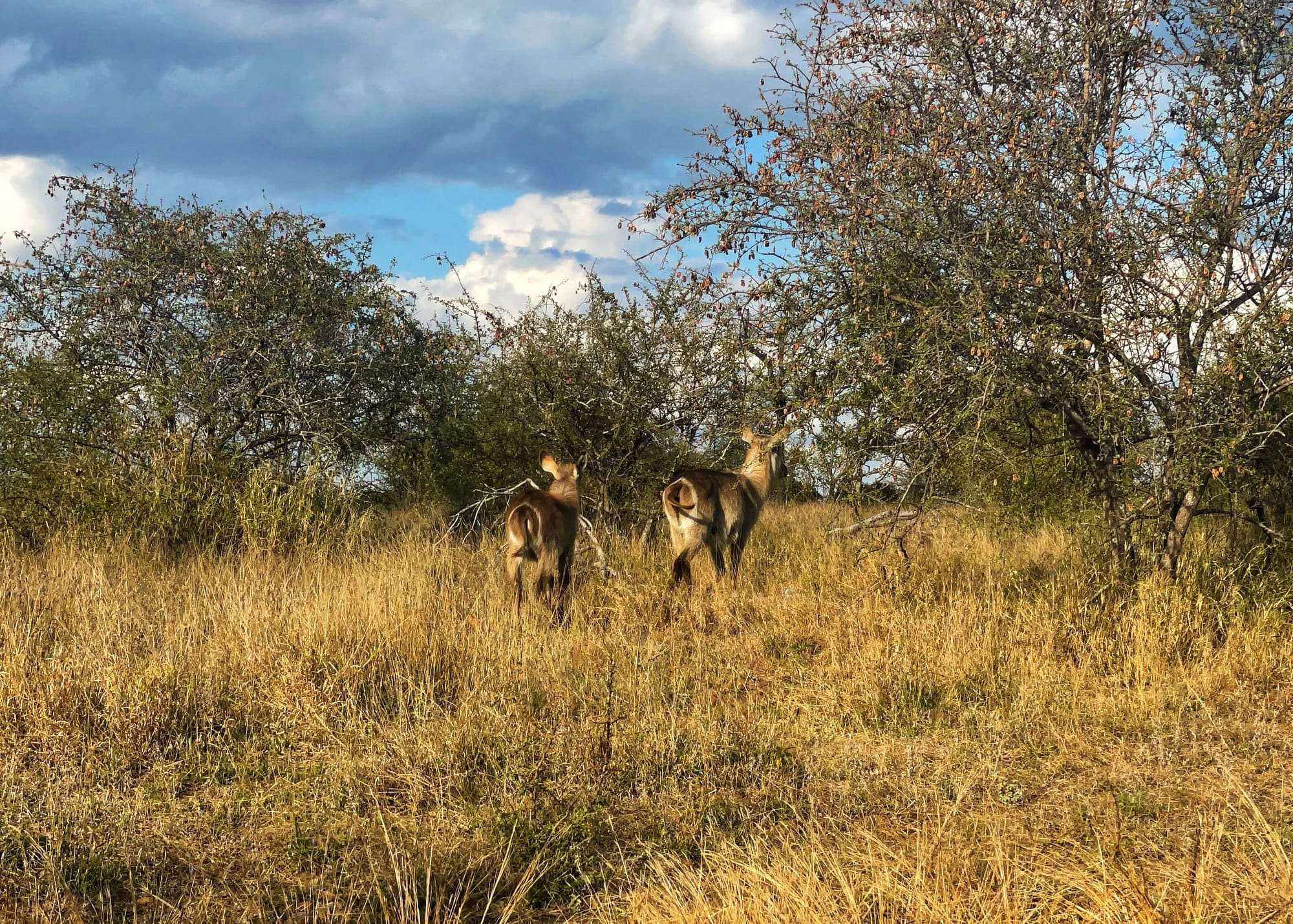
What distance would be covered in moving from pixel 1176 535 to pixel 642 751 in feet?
16.2

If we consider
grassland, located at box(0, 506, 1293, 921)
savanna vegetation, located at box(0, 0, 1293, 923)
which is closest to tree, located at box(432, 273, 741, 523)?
savanna vegetation, located at box(0, 0, 1293, 923)

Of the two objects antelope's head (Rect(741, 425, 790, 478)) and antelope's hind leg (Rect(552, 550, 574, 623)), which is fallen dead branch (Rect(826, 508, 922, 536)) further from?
antelope's hind leg (Rect(552, 550, 574, 623))

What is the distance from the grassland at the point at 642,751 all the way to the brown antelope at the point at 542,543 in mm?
280

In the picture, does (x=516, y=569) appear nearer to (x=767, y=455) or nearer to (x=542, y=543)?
(x=542, y=543)

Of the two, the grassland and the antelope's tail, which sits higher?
the antelope's tail

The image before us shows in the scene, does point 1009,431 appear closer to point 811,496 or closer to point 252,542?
point 252,542

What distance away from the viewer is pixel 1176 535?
24.0 ft

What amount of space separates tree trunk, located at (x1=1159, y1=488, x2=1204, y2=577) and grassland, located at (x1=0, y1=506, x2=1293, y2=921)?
7.1 inches

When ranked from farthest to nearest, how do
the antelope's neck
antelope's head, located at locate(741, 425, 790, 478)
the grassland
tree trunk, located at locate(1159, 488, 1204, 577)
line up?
the antelope's neck
antelope's head, located at locate(741, 425, 790, 478)
tree trunk, located at locate(1159, 488, 1204, 577)
the grassland

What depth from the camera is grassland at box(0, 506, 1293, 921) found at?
3.38 metres

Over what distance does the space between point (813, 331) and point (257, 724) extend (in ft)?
15.3

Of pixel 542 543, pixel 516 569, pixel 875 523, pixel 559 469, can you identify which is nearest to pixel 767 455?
pixel 875 523

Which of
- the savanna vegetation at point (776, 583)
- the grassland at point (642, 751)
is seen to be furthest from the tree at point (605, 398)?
the grassland at point (642, 751)

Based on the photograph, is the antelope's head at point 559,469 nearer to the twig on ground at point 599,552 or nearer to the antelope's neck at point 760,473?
the twig on ground at point 599,552
